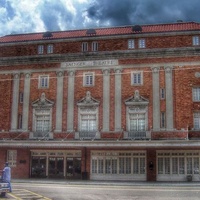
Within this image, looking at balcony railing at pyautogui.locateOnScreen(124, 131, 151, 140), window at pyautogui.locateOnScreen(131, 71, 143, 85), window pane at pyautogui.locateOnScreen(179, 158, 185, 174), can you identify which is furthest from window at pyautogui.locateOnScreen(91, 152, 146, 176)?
window at pyautogui.locateOnScreen(131, 71, 143, 85)

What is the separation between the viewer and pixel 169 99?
1406 inches

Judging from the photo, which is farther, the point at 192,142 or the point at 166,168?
the point at 166,168

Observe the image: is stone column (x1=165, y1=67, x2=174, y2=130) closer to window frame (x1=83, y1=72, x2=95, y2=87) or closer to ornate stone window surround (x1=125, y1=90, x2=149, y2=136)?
ornate stone window surround (x1=125, y1=90, x2=149, y2=136)

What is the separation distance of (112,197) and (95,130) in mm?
17022

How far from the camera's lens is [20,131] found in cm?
3838

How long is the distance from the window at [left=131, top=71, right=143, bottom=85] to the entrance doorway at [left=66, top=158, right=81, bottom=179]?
854cm

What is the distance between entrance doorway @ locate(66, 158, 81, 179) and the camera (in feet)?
119

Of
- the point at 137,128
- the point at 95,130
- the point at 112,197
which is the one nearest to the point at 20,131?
the point at 95,130

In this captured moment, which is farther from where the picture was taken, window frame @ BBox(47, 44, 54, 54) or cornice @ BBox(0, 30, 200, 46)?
window frame @ BBox(47, 44, 54, 54)

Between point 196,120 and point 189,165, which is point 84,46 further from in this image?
point 189,165

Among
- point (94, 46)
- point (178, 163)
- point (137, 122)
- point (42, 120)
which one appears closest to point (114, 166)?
point (137, 122)

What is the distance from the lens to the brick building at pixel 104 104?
3506 cm

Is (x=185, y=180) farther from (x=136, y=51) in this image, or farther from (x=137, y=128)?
(x=136, y=51)

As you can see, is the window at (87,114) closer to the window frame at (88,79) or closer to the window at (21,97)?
the window frame at (88,79)
